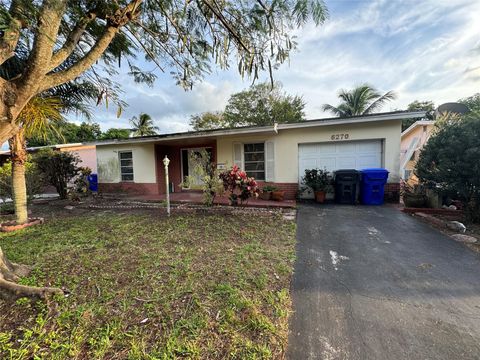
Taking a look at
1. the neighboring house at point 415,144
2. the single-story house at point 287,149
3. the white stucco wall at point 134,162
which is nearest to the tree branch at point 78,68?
the single-story house at point 287,149

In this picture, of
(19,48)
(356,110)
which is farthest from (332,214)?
(356,110)

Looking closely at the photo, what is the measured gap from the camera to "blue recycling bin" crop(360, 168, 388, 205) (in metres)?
6.53

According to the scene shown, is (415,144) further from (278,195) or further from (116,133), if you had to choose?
(116,133)

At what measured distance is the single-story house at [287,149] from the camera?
6.92 meters

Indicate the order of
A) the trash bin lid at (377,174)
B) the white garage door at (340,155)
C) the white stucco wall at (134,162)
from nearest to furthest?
the trash bin lid at (377,174), the white garage door at (340,155), the white stucco wall at (134,162)

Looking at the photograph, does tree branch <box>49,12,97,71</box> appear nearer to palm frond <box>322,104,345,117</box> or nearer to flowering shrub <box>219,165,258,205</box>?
flowering shrub <box>219,165,258,205</box>

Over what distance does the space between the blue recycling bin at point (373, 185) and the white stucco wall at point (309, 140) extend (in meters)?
0.67

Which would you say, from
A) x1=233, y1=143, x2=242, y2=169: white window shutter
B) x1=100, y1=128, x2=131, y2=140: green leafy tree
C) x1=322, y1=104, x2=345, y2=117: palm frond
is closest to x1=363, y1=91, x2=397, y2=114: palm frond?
x1=322, y1=104, x2=345, y2=117: palm frond

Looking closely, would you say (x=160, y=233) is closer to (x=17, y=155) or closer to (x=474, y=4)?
(x=17, y=155)

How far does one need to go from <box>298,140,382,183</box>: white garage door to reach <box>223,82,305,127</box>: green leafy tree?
418 inches

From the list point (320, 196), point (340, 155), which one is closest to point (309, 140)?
point (340, 155)

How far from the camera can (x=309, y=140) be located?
761 centimetres

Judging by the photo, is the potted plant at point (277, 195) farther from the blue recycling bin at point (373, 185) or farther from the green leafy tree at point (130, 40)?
the green leafy tree at point (130, 40)

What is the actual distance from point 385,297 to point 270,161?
6.28 m
